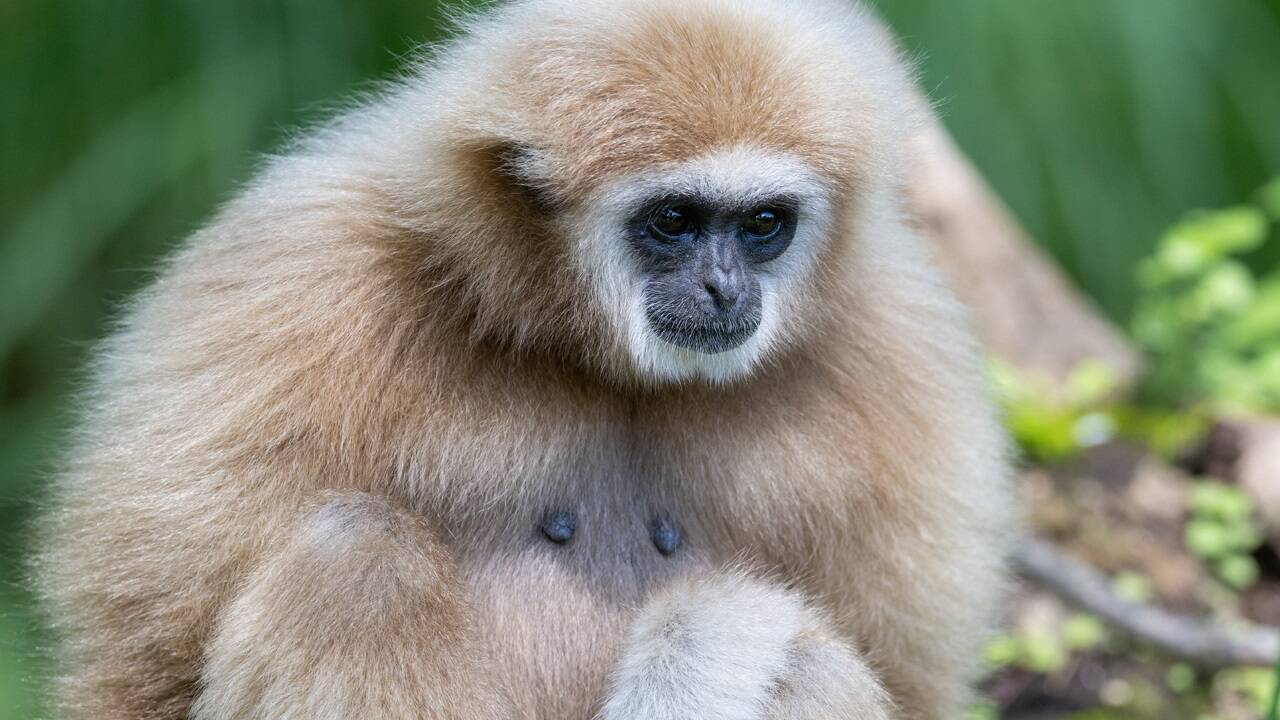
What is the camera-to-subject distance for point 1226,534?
18.4ft

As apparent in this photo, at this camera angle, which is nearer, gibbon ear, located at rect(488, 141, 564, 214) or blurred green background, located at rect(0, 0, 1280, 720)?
gibbon ear, located at rect(488, 141, 564, 214)

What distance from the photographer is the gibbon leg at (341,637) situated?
3.33m

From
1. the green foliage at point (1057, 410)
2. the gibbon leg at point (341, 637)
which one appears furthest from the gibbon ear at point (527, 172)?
the green foliage at point (1057, 410)

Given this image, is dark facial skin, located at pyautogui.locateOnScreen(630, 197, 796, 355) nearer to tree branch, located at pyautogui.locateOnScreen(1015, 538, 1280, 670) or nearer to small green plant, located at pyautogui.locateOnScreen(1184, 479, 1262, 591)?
tree branch, located at pyautogui.locateOnScreen(1015, 538, 1280, 670)

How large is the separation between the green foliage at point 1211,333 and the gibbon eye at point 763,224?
9.37ft

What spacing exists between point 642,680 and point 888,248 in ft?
5.06

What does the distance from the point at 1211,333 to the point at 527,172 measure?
3930mm

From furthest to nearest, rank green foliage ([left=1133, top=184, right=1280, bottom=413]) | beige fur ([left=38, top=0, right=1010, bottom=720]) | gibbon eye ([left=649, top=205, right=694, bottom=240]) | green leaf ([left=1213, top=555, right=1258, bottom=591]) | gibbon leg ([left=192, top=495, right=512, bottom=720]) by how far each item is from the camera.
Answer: green foliage ([left=1133, top=184, right=1280, bottom=413]), green leaf ([left=1213, top=555, right=1258, bottom=591]), gibbon eye ([left=649, top=205, right=694, bottom=240]), beige fur ([left=38, top=0, right=1010, bottom=720]), gibbon leg ([left=192, top=495, right=512, bottom=720])

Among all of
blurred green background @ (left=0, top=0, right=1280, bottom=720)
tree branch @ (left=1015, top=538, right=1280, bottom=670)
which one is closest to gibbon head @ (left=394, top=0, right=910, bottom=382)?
tree branch @ (left=1015, top=538, right=1280, bottom=670)

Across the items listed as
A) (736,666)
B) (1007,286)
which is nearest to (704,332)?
(736,666)

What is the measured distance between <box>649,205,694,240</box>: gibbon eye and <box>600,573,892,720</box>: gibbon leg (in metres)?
0.97

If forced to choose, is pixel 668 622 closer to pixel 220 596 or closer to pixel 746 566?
pixel 746 566

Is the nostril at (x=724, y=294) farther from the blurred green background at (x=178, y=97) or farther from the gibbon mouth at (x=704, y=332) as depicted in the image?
the blurred green background at (x=178, y=97)

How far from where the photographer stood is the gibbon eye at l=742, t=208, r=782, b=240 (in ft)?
11.9
